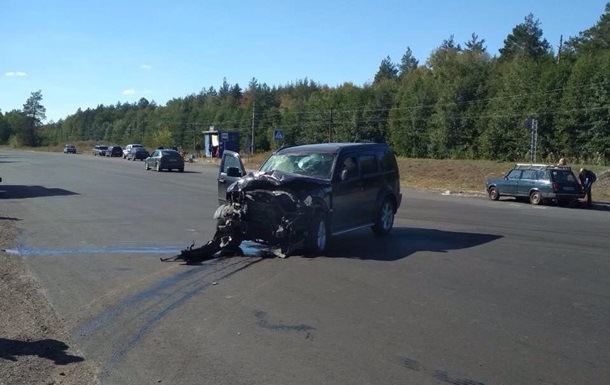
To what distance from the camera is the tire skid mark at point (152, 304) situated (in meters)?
5.79

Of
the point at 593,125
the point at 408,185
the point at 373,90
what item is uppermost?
the point at 373,90

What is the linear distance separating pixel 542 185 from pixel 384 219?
14490mm

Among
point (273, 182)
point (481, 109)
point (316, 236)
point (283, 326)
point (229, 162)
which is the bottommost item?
point (283, 326)

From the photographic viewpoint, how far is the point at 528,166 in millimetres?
26219

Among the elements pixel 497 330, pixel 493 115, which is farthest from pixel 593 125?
pixel 497 330

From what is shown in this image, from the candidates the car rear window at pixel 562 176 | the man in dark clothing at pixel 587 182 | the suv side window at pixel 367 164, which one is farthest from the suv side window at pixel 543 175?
the suv side window at pixel 367 164

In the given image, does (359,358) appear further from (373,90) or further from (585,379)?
(373,90)

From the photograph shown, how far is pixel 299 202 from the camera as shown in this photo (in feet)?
33.3

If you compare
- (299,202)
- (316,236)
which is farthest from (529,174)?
(299,202)

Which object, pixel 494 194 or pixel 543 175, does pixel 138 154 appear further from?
pixel 543 175

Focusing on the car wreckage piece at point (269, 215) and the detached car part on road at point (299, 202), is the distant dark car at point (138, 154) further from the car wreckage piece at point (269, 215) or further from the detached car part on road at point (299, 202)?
the car wreckage piece at point (269, 215)

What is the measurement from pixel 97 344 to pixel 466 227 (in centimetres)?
1059

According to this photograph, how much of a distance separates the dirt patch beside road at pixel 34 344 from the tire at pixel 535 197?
829 inches

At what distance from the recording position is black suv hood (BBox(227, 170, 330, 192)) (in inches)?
405
